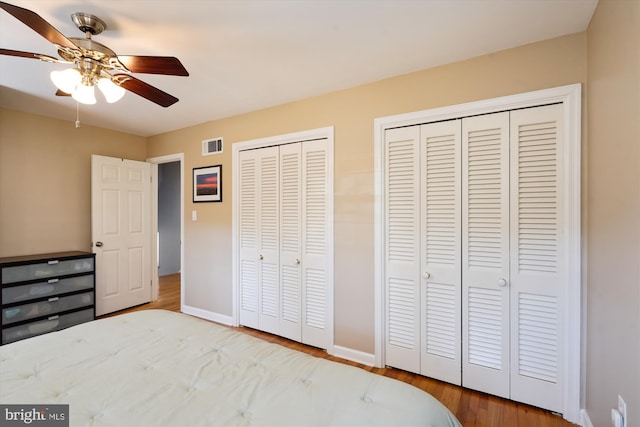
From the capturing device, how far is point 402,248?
2322 mm

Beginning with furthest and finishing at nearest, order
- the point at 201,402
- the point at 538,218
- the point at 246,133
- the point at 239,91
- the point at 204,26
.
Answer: the point at 246,133
the point at 239,91
the point at 538,218
the point at 204,26
the point at 201,402

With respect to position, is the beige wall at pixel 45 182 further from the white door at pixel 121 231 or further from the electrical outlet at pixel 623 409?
the electrical outlet at pixel 623 409

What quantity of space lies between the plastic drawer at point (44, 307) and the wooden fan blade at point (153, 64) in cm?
272

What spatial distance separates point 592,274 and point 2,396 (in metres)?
2.81

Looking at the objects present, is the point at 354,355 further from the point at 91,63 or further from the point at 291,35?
the point at 91,63

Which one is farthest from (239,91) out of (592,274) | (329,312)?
(592,274)

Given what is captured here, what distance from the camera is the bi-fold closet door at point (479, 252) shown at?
6.09 ft

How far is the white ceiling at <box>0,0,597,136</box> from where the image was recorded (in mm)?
1547

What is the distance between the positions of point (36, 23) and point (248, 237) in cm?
230

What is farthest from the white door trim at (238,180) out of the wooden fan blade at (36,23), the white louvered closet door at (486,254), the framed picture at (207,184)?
the wooden fan blade at (36,23)

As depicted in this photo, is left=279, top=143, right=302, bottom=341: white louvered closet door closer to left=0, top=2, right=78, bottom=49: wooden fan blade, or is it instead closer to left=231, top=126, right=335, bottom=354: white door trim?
left=231, top=126, right=335, bottom=354: white door trim

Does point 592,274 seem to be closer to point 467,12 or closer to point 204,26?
point 467,12

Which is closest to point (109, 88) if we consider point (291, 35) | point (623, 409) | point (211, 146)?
point (291, 35)

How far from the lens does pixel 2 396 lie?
1.06 meters
